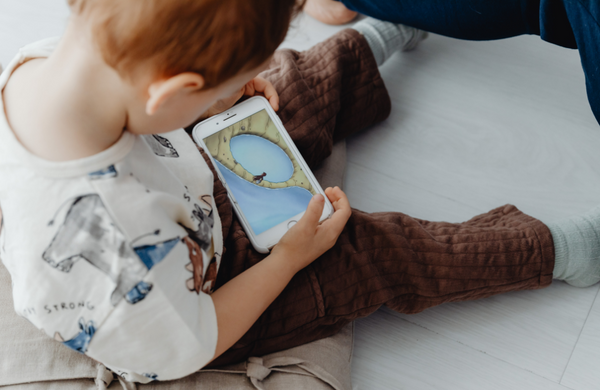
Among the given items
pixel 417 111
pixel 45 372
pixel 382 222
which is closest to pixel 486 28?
pixel 417 111

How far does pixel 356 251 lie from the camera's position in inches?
23.7

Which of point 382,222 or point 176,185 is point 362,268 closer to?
point 382,222

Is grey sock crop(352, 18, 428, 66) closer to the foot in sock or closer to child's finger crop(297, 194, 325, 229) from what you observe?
the foot in sock

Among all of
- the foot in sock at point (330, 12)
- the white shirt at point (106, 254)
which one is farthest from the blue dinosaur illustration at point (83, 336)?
the foot in sock at point (330, 12)

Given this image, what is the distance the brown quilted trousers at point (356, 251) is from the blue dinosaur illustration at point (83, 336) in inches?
7.1

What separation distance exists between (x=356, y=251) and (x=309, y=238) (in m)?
0.08

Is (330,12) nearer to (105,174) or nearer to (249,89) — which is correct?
(249,89)

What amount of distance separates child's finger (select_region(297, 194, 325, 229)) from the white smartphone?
51mm

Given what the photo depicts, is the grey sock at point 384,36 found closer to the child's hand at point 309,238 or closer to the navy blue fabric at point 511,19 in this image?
the navy blue fabric at point 511,19

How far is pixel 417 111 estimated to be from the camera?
0.87m

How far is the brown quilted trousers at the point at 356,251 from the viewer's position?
22.7 inches

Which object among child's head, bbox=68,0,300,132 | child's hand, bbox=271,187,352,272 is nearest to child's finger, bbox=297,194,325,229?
child's hand, bbox=271,187,352,272

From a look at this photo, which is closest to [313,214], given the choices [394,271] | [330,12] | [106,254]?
[394,271]

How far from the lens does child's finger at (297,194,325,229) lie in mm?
561
